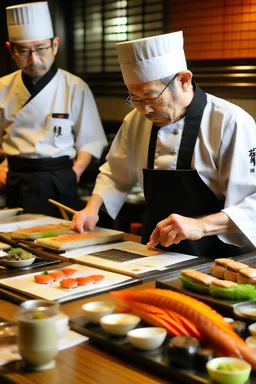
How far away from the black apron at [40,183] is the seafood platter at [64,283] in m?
1.64

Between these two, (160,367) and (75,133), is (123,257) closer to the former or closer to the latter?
(160,367)

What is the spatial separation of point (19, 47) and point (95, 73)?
1.20m

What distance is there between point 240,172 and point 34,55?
67.8 inches

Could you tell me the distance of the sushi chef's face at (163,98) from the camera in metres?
2.31

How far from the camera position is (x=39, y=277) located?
6.48 feet

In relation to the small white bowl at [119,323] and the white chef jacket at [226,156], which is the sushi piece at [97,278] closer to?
the small white bowl at [119,323]

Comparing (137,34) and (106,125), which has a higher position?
(137,34)

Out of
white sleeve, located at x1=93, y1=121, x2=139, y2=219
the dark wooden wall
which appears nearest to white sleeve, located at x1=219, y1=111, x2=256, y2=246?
white sleeve, located at x1=93, y1=121, x2=139, y2=219

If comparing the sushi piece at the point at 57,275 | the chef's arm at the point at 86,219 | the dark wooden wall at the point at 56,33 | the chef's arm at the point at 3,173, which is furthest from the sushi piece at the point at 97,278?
the dark wooden wall at the point at 56,33

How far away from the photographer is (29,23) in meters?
3.56

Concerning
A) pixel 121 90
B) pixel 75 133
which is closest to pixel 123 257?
pixel 75 133

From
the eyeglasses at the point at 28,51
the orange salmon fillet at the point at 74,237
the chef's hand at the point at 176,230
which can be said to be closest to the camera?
the chef's hand at the point at 176,230

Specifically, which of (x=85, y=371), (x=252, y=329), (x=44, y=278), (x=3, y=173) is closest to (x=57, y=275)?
(x=44, y=278)

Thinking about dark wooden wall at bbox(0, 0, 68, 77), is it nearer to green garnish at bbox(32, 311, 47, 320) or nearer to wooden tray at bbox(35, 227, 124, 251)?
wooden tray at bbox(35, 227, 124, 251)
